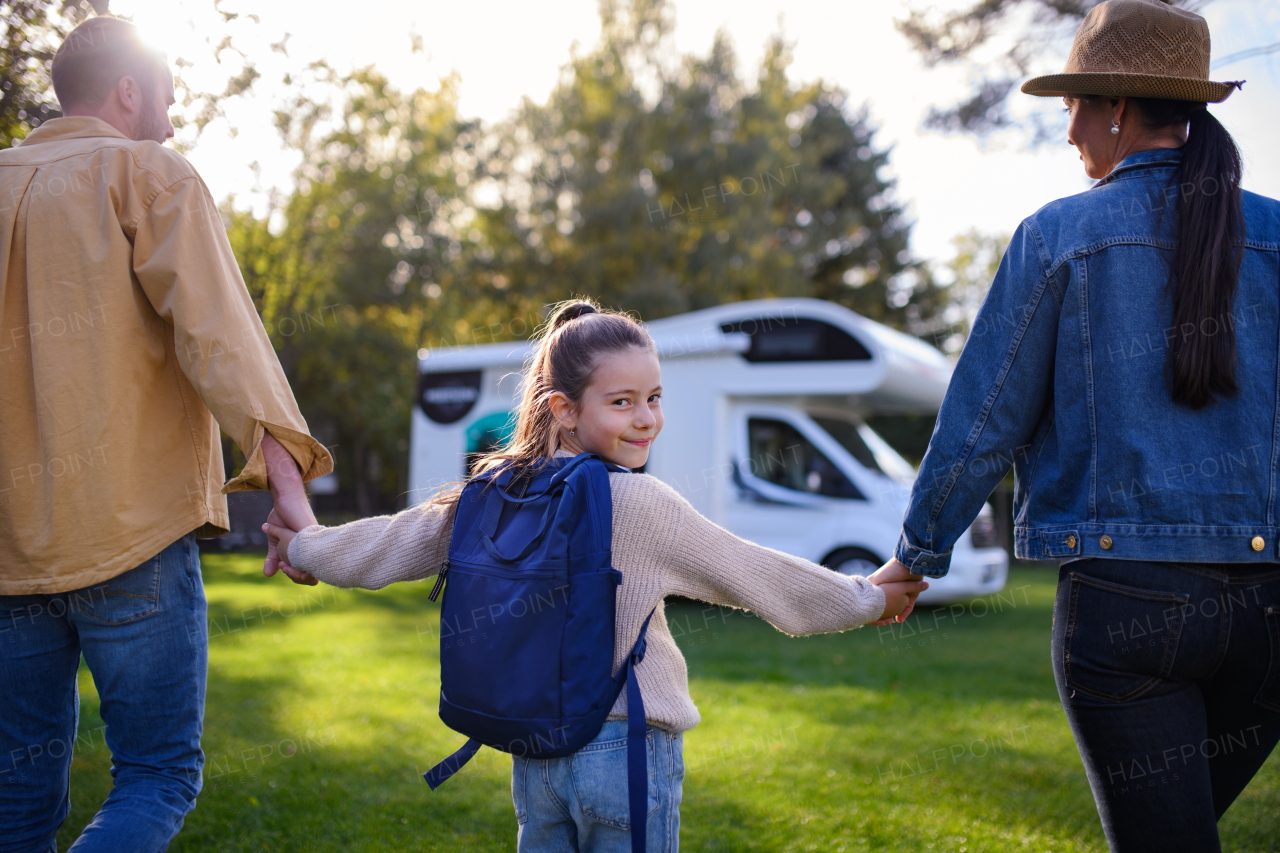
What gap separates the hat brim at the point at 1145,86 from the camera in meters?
1.71

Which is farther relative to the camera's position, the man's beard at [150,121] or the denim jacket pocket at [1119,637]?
the man's beard at [150,121]

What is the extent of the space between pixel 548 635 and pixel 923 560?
0.85 meters

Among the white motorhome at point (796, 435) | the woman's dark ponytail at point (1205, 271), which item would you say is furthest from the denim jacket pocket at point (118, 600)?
the white motorhome at point (796, 435)

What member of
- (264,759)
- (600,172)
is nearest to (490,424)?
(264,759)

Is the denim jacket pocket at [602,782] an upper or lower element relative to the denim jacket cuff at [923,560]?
lower

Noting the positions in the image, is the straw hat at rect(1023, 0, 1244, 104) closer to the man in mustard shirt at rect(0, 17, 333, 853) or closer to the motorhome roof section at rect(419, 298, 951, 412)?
the man in mustard shirt at rect(0, 17, 333, 853)

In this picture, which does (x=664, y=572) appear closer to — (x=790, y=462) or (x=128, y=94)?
(x=128, y=94)

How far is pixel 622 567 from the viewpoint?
1.73 m

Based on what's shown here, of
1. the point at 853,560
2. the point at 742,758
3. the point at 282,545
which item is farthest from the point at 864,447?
the point at 282,545

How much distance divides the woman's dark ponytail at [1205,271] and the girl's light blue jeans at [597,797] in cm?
114

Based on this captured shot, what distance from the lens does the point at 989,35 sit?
8.81m

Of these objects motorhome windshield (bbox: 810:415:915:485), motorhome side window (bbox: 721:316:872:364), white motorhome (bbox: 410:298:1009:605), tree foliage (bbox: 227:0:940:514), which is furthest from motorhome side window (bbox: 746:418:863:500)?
tree foliage (bbox: 227:0:940:514)

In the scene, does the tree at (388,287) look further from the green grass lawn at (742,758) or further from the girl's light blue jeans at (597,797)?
the girl's light blue jeans at (597,797)

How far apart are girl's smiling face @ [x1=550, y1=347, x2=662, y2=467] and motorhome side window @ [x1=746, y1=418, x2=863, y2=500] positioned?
719 cm
